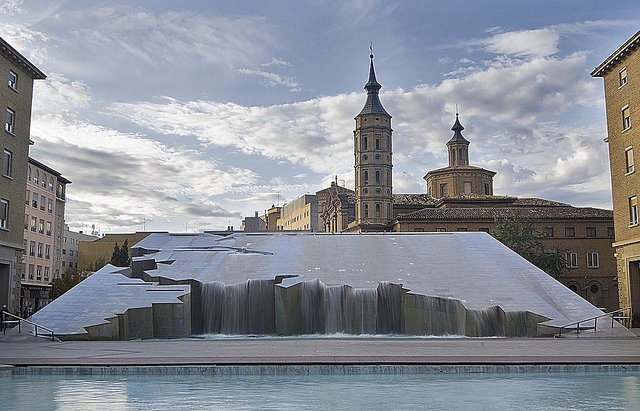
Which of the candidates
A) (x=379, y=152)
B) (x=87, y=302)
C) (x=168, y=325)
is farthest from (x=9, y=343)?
(x=379, y=152)

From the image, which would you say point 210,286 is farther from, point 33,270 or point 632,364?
point 33,270

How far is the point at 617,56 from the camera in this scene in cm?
3362

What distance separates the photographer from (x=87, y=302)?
2608cm

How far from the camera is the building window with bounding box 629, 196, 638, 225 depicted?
32.6 m

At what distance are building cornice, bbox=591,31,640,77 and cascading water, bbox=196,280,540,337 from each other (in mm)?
15729


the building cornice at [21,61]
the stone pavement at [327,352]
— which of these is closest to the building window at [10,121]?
the building cornice at [21,61]

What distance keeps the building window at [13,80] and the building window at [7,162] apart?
3235 mm

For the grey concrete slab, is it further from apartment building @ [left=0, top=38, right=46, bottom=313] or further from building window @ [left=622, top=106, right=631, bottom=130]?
building window @ [left=622, top=106, right=631, bottom=130]

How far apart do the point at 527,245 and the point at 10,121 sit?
45.8 meters

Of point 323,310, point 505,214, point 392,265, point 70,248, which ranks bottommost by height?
point 323,310

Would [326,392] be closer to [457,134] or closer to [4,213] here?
[4,213]

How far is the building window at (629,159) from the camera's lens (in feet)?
108

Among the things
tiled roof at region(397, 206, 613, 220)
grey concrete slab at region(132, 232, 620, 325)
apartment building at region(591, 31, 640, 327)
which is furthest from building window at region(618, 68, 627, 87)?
tiled roof at region(397, 206, 613, 220)

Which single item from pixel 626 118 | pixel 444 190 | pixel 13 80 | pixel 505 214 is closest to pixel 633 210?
pixel 626 118
